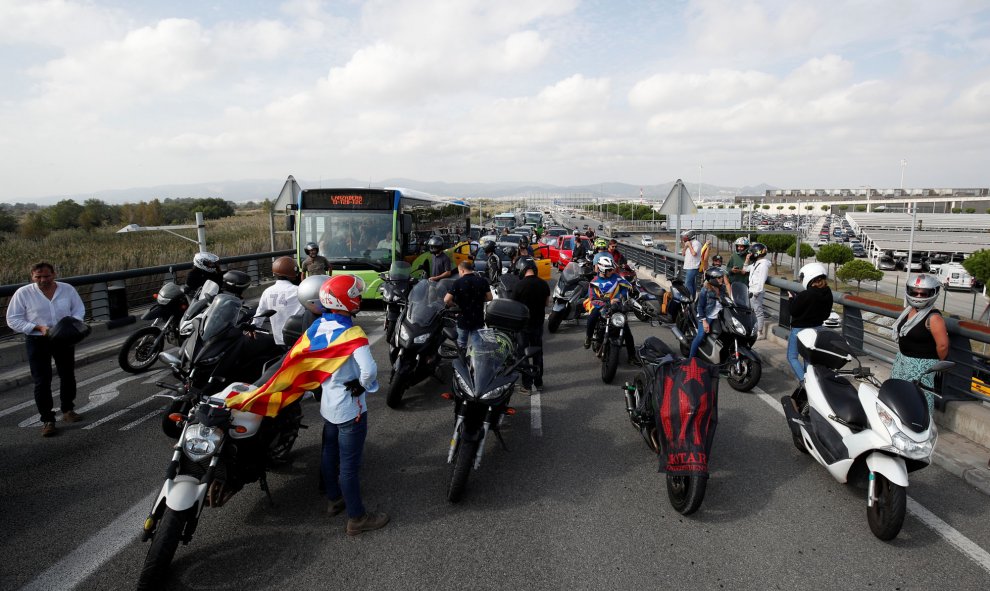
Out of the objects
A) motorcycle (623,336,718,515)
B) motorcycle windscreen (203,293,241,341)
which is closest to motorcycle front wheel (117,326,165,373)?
motorcycle windscreen (203,293,241,341)

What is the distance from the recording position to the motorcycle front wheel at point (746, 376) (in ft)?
23.2

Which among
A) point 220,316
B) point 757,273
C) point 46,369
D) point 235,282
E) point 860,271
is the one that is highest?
point 235,282

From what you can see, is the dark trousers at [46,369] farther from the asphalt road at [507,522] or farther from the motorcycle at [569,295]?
the motorcycle at [569,295]

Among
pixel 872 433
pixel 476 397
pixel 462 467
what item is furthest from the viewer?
pixel 476 397

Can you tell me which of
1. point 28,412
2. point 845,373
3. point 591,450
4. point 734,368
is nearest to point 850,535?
point 845,373

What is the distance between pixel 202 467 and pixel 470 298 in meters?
3.90

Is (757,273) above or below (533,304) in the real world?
above

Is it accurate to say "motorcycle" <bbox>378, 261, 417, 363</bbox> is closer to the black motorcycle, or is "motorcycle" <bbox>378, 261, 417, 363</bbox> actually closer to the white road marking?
the black motorcycle

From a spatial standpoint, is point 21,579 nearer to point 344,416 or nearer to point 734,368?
point 344,416

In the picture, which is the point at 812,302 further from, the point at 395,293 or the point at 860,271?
the point at 860,271

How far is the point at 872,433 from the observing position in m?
4.07

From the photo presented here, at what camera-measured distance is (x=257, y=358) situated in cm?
500

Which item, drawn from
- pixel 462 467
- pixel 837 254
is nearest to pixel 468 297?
pixel 462 467

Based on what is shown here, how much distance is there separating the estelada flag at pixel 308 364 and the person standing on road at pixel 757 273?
300 inches
